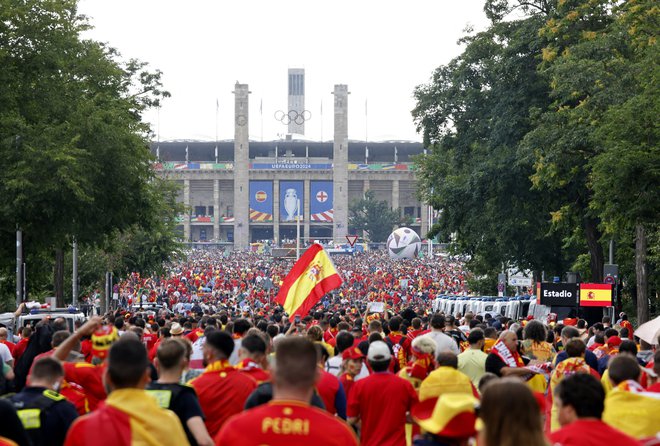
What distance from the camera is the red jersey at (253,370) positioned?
9117mm

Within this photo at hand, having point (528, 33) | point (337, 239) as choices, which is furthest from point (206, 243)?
point (528, 33)

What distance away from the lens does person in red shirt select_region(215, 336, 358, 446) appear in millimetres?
5465

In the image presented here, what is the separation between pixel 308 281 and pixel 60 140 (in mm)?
14506

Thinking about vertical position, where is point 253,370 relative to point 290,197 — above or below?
below

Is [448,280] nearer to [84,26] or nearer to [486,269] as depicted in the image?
[486,269]

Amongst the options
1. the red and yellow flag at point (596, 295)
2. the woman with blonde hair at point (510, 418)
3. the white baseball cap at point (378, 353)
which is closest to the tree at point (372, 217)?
the red and yellow flag at point (596, 295)

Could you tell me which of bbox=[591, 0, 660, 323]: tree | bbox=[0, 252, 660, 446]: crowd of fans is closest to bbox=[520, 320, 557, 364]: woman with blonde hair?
bbox=[0, 252, 660, 446]: crowd of fans

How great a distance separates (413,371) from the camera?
11438 millimetres

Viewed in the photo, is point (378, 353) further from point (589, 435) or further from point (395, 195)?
point (395, 195)

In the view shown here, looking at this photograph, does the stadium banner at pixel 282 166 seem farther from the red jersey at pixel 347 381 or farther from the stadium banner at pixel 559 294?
the red jersey at pixel 347 381

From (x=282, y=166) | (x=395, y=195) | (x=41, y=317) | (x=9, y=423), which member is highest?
(x=282, y=166)

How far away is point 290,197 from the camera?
162375 mm

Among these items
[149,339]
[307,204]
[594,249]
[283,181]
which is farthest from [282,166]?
[149,339]

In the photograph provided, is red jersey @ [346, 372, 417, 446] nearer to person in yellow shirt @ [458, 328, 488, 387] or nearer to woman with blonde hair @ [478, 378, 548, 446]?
person in yellow shirt @ [458, 328, 488, 387]
